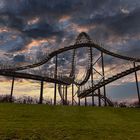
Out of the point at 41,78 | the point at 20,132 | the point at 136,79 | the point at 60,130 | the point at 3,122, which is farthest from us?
the point at 136,79

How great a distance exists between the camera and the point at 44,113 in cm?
2067

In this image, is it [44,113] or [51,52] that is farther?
[51,52]

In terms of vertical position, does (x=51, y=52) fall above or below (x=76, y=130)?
above

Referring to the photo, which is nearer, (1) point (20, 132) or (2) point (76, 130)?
(1) point (20, 132)

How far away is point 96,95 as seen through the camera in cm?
5081

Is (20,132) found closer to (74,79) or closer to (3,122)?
(3,122)

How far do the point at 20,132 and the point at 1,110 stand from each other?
26.0 ft

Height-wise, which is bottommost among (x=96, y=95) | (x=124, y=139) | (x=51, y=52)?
(x=124, y=139)

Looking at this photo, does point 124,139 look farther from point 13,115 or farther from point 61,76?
point 61,76

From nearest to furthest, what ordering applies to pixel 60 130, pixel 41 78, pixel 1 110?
1. pixel 60 130
2. pixel 1 110
3. pixel 41 78

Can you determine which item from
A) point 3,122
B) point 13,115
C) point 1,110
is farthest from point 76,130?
point 1,110

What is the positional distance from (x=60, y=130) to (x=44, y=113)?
703cm

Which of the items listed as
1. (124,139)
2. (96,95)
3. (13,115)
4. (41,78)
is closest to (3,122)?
(13,115)

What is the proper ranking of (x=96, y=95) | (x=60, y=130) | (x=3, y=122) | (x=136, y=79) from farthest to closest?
(x=96, y=95) → (x=136, y=79) → (x=3, y=122) → (x=60, y=130)
